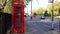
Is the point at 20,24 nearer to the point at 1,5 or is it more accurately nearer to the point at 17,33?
the point at 17,33

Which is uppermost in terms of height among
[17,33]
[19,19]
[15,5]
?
[15,5]

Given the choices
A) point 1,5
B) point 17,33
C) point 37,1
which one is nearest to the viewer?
point 17,33

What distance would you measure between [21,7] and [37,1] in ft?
8.84

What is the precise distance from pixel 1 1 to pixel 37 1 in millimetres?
4232

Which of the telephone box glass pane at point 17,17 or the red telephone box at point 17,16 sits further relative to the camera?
the telephone box glass pane at point 17,17

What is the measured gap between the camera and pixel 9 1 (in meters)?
20.9

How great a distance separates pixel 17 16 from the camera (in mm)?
15680

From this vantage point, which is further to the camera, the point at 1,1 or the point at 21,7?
the point at 1,1

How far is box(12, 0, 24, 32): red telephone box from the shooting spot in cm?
1540

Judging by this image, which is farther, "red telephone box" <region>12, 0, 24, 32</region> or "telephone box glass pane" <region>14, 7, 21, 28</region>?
"telephone box glass pane" <region>14, 7, 21, 28</region>

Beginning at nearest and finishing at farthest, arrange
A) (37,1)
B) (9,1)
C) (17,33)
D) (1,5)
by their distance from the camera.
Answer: (17,33)
(37,1)
(1,5)
(9,1)

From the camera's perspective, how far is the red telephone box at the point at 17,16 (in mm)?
15396

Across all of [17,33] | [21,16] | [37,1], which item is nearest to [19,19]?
[21,16]

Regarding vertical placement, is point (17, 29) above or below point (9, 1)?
below
